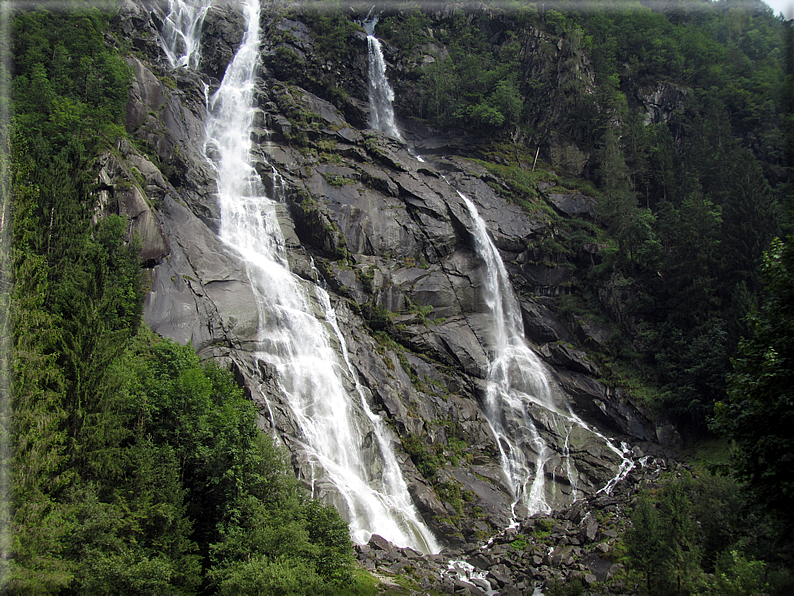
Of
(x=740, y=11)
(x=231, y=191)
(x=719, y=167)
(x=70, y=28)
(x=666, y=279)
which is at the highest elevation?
(x=740, y=11)

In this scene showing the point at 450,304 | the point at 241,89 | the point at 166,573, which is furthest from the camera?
the point at 241,89

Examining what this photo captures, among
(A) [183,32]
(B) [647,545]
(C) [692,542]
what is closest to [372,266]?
(B) [647,545]

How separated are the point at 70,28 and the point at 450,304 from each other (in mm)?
36222

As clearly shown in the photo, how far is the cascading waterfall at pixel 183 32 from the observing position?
2175 inches

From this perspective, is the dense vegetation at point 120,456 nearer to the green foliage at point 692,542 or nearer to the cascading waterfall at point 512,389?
the green foliage at point 692,542

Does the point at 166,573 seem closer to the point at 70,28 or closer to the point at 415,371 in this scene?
the point at 415,371

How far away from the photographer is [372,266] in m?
41.5

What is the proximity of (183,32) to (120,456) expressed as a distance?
180ft

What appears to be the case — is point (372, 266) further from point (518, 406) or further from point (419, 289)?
point (518, 406)

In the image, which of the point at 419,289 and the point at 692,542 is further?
the point at 419,289

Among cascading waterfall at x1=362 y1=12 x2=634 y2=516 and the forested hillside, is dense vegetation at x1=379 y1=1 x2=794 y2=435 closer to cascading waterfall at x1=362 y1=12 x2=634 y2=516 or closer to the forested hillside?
the forested hillside

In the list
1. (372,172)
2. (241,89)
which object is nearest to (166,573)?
(372,172)

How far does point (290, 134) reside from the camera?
50.4 metres

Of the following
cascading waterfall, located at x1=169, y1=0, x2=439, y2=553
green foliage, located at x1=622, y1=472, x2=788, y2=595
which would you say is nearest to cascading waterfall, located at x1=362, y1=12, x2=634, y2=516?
cascading waterfall, located at x1=169, y1=0, x2=439, y2=553
